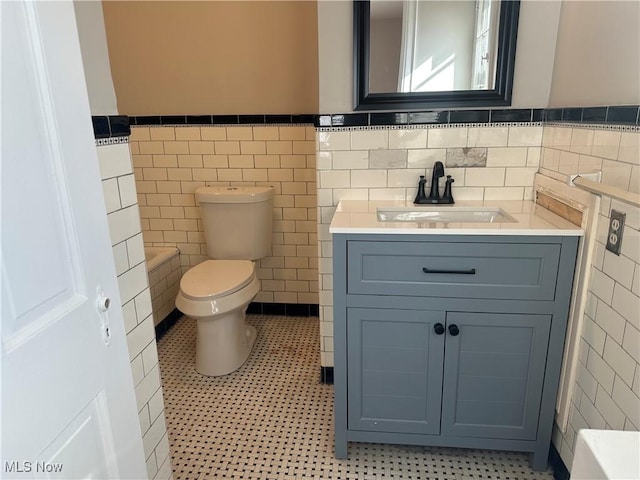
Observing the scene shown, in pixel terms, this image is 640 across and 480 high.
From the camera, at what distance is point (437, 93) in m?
1.72

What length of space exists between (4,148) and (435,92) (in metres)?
1.50

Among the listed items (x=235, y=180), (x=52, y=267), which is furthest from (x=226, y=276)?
(x=52, y=267)

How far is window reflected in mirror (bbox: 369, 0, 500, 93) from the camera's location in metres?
1.66

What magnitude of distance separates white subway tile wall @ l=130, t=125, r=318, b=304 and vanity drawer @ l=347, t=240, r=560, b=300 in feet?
3.95

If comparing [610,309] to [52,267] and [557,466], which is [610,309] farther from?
[52,267]

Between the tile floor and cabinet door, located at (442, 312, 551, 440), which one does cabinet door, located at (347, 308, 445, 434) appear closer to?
cabinet door, located at (442, 312, 551, 440)

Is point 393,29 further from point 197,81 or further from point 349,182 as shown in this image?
point 197,81

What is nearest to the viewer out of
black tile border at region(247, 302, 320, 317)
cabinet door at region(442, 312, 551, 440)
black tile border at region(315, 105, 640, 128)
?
cabinet door at region(442, 312, 551, 440)

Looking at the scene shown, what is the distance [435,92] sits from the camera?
1724mm

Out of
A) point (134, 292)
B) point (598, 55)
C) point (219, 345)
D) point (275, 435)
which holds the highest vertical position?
point (598, 55)

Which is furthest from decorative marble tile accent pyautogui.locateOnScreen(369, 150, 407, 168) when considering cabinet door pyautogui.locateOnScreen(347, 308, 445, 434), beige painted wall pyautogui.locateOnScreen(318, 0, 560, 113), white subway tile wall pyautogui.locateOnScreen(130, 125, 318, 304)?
white subway tile wall pyautogui.locateOnScreen(130, 125, 318, 304)

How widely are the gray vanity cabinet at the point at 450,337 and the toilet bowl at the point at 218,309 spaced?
775 mm

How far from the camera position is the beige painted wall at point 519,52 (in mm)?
1624

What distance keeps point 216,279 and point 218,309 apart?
0.19 m
